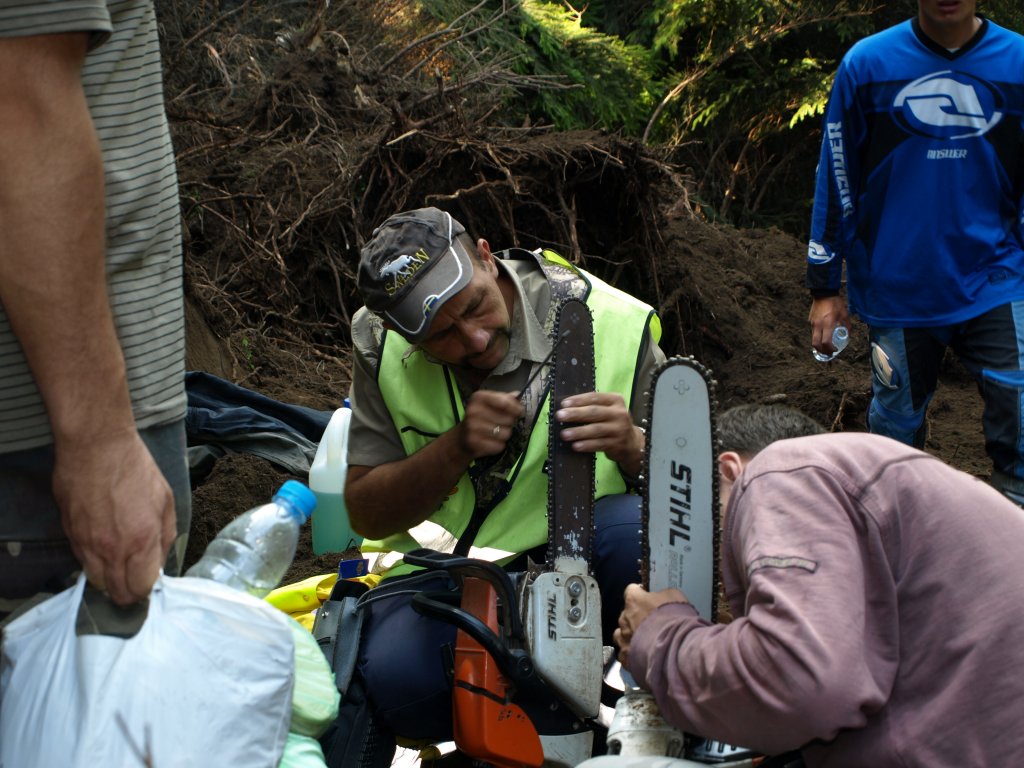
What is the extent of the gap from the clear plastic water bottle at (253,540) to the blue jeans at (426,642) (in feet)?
1.91

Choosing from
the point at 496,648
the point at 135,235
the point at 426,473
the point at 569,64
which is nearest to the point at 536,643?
the point at 496,648

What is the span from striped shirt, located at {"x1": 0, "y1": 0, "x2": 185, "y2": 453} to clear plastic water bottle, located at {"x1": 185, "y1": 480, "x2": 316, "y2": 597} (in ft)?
0.77

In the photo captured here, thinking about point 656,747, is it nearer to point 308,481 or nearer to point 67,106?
point 67,106

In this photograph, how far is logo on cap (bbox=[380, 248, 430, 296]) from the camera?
8.04ft

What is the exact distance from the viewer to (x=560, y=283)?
2.73 meters

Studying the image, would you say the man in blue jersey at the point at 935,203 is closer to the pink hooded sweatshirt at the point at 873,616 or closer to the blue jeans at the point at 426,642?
the blue jeans at the point at 426,642

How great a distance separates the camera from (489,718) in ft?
7.04

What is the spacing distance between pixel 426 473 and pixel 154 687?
1.15 m

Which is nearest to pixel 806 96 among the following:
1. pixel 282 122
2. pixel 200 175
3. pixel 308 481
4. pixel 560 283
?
pixel 282 122

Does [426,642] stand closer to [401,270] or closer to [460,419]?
[460,419]

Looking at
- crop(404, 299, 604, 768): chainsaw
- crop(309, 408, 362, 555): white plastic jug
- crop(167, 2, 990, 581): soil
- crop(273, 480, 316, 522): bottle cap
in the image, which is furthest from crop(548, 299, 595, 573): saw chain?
crop(167, 2, 990, 581): soil

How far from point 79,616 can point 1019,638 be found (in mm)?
1278

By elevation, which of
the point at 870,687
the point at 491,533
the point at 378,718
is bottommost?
the point at 378,718

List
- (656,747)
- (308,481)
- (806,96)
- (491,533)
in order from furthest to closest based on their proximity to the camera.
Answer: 1. (806,96)
2. (308,481)
3. (491,533)
4. (656,747)
